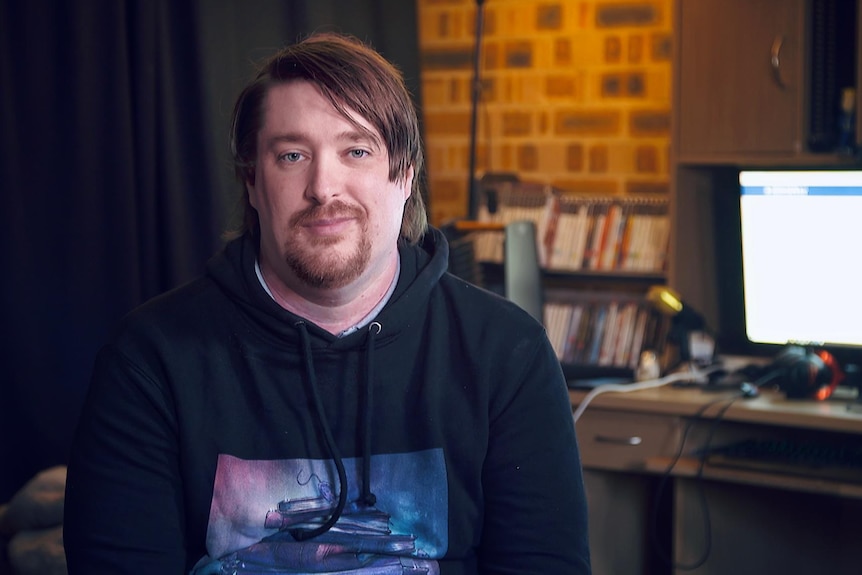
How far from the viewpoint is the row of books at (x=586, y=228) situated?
8.84 feet

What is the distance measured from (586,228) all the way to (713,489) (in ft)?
2.50

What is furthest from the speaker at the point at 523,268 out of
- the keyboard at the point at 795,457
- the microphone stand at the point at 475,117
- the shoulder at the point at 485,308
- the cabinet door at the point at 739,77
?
the shoulder at the point at 485,308

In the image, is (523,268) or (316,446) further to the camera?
(523,268)

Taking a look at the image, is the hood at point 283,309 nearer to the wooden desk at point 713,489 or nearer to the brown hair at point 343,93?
the brown hair at point 343,93

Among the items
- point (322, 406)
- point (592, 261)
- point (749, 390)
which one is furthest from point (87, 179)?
point (749, 390)

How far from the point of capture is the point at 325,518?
1.41 meters

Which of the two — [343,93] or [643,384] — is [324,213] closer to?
[343,93]

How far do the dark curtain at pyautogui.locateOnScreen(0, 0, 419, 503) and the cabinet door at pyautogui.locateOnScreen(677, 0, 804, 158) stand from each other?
3.53 ft

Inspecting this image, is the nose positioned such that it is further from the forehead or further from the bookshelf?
the bookshelf

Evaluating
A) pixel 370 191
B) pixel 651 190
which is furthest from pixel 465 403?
pixel 651 190

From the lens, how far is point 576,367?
8.57ft

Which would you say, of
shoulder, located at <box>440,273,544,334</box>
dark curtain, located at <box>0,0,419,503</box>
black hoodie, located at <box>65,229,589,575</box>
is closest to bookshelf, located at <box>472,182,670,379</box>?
dark curtain, located at <box>0,0,419,503</box>

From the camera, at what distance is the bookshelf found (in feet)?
8.75

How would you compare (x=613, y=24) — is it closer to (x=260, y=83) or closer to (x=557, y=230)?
(x=557, y=230)
